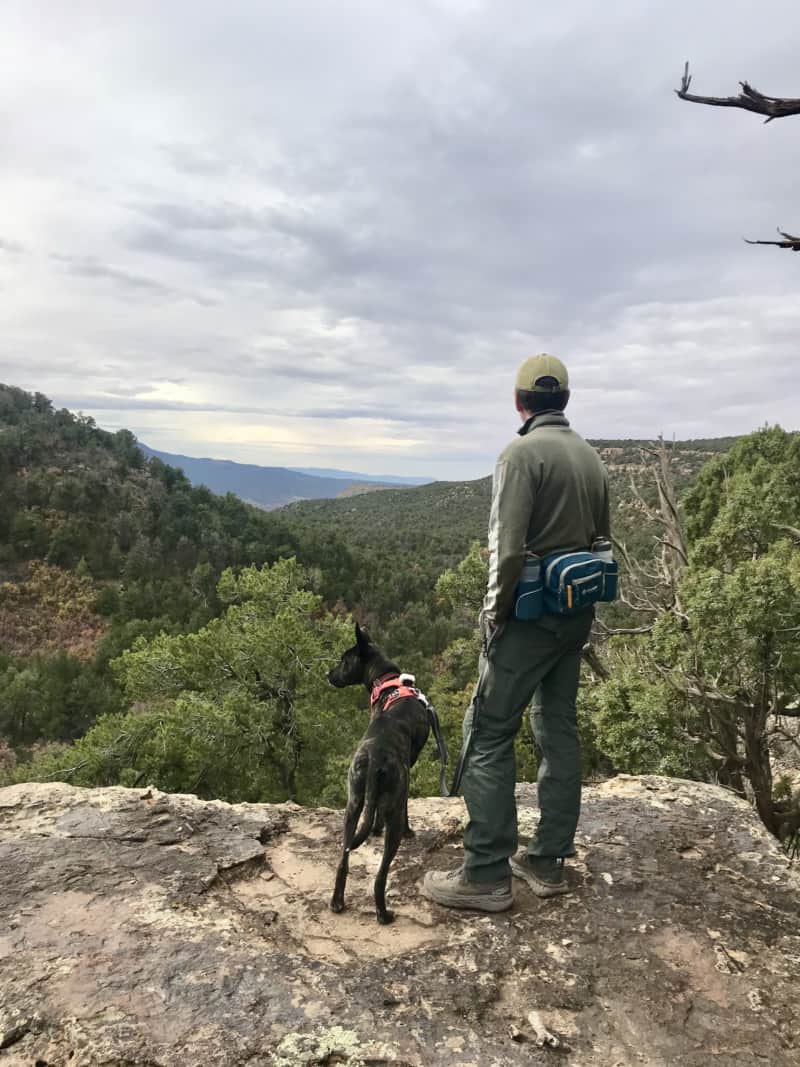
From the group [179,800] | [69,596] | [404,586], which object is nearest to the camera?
[179,800]

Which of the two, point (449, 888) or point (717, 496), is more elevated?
point (717, 496)

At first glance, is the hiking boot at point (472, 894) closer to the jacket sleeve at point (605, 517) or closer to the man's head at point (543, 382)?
the jacket sleeve at point (605, 517)

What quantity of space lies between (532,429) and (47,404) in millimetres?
69435

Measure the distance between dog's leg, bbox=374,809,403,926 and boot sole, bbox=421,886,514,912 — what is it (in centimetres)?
30

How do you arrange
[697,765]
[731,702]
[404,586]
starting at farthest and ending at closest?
[404,586]
[697,765]
[731,702]

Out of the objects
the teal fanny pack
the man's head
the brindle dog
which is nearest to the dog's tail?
the brindle dog

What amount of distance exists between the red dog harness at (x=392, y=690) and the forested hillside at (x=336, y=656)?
460cm

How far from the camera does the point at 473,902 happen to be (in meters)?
3.50

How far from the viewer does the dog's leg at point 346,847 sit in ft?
11.3

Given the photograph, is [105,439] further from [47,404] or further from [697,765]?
[697,765]

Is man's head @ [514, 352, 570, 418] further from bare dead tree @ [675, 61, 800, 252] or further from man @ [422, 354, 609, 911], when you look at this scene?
bare dead tree @ [675, 61, 800, 252]

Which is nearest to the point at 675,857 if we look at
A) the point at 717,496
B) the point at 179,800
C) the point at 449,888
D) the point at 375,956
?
the point at 449,888

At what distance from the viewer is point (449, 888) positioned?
3564 mm

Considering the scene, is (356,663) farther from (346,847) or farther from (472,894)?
(472,894)
